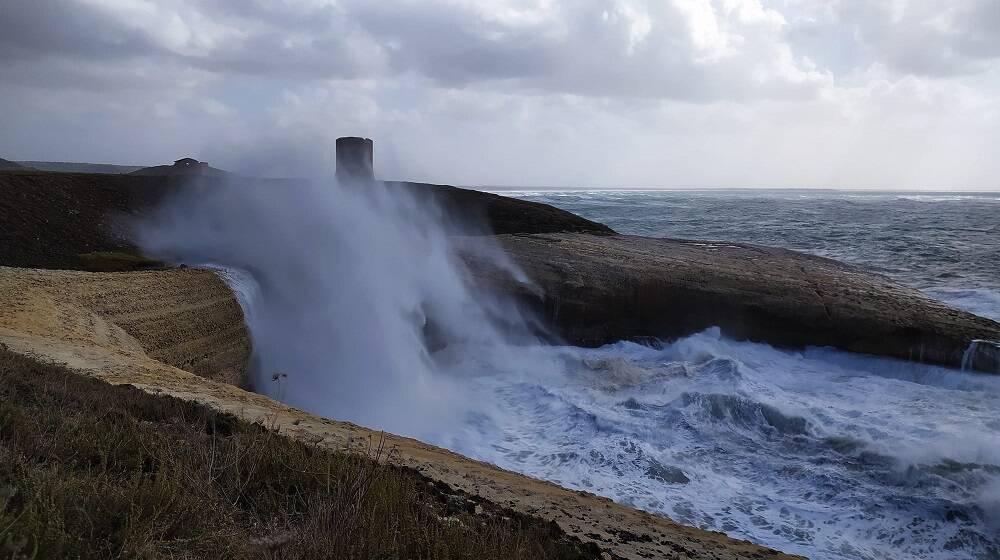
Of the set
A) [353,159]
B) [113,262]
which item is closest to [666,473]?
[113,262]

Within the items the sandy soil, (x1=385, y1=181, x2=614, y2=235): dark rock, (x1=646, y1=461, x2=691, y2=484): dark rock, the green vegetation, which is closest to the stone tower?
(x1=385, y1=181, x2=614, y2=235): dark rock

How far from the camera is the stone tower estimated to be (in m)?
17.8

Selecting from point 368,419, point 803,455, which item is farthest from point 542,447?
point 803,455

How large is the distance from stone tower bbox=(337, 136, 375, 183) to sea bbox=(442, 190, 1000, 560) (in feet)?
25.9

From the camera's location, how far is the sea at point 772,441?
730 centimetres

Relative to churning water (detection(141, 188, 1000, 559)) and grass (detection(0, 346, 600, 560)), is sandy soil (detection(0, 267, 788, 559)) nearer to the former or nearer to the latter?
grass (detection(0, 346, 600, 560))

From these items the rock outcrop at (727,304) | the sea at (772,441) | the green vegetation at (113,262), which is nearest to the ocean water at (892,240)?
the rock outcrop at (727,304)

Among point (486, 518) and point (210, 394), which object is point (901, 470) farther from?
point (210, 394)

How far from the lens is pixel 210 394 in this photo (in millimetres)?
6633

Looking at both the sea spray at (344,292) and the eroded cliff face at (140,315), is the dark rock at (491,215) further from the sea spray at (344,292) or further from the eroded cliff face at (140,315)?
the eroded cliff face at (140,315)

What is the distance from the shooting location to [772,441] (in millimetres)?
9664

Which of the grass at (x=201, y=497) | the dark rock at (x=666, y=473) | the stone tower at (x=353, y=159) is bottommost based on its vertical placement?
the dark rock at (x=666, y=473)

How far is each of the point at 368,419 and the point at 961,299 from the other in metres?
17.1

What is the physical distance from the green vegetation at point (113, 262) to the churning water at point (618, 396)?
3.30ft
